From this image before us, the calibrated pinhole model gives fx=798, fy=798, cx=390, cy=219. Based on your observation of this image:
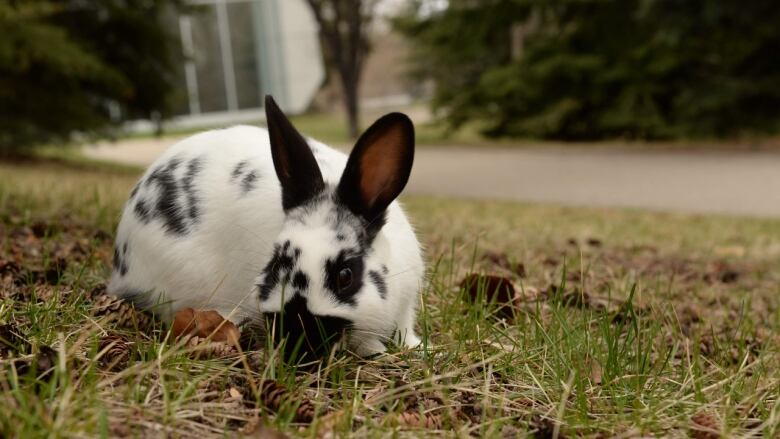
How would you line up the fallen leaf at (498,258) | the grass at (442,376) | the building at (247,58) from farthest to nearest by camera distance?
the building at (247,58)
the fallen leaf at (498,258)
the grass at (442,376)

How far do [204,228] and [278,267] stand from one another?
20.5 inches

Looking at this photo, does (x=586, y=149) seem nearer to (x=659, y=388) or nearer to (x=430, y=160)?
(x=430, y=160)

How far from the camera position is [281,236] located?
6.75 feet

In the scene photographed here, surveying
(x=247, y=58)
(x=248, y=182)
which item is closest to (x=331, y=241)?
(x=248, y=182)

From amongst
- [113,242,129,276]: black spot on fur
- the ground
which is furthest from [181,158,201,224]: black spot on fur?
the ground

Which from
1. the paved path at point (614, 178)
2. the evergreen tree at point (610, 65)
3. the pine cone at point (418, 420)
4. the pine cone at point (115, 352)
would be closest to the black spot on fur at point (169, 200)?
the pine cone at point (115, 352)

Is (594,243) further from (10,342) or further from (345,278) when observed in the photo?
(10,342)

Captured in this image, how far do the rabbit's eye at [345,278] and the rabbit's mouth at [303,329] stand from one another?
0.28 ft

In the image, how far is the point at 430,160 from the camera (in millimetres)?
14164

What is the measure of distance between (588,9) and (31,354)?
631 inches

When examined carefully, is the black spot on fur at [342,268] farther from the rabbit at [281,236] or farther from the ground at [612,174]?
the ground at [612,174]

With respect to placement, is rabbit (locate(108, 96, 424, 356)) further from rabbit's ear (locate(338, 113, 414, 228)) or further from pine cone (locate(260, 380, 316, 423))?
pine cone (locate(260, 380, 316, 423))

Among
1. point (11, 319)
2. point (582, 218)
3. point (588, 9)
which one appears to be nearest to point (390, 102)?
point (588, 9)

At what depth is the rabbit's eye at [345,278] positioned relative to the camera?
1950mm
